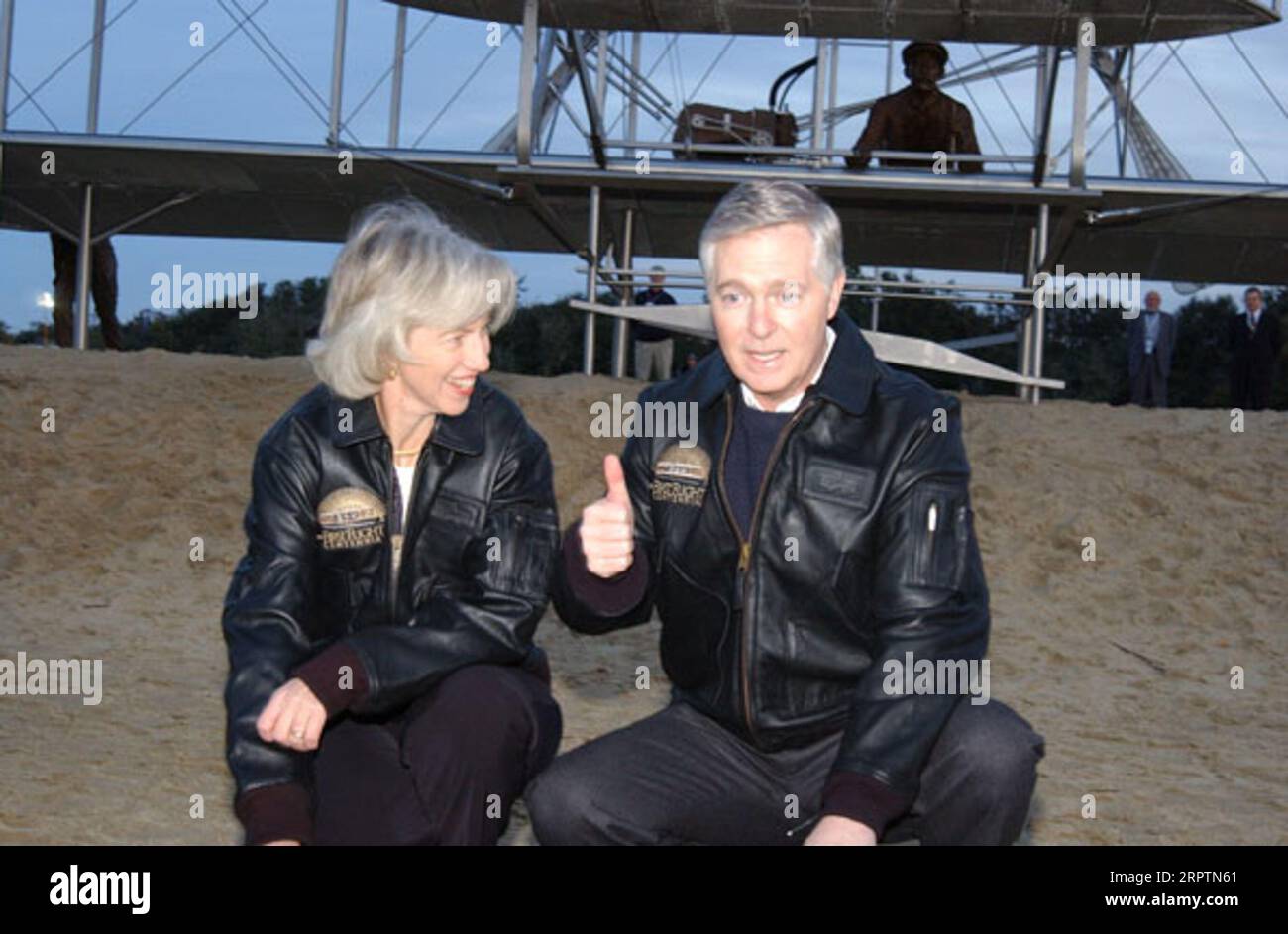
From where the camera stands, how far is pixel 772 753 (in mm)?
2738

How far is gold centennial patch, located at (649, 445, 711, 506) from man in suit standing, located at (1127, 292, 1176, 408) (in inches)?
451

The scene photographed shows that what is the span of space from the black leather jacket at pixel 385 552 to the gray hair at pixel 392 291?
4.1 inches

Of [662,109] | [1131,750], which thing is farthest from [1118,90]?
[1131,750]

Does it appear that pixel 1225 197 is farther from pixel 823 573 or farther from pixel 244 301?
pixel 823 573

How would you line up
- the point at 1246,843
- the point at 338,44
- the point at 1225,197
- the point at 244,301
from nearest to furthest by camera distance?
the point at 1246,843
the point at 244,301
the point at 1225,197
the point at 338,44

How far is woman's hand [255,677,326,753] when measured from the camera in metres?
2.53

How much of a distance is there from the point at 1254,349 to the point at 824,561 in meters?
12.2

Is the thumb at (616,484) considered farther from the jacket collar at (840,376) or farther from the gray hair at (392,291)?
the gray hair at (392,291)

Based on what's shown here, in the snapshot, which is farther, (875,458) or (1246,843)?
(1246,843)

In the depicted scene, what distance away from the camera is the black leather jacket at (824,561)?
2.61 metres

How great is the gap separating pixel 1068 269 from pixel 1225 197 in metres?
2.86

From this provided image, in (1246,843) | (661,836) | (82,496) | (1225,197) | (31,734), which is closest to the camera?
(661,836)

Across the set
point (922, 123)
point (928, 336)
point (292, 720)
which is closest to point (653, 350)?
point (922, 123)

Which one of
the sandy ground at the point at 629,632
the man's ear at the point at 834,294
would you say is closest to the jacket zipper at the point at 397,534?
the man's ear at the point at 834,294
